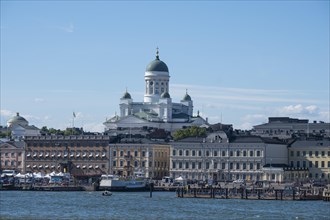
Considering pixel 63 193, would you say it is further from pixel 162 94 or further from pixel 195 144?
pixel 162 94

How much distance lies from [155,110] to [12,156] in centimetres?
2975

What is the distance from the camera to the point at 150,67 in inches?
7525

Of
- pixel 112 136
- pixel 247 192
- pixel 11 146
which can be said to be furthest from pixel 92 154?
pixel 247 192

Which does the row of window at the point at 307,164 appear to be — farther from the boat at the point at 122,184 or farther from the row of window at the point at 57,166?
the row of window at the point at 57,166

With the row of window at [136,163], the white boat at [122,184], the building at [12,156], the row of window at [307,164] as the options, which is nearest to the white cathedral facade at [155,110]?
the building at [12,156]

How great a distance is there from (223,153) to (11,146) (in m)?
34.1

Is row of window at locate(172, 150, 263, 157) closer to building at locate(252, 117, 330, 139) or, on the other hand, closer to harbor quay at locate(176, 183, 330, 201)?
building at locate(252, 117, 330, 139)

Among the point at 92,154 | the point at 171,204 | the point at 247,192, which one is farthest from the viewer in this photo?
the point at 92,154

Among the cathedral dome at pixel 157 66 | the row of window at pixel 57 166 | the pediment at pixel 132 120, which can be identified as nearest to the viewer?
the row of window at pixel 57 166

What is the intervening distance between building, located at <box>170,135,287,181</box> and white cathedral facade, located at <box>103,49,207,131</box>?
3193 cm

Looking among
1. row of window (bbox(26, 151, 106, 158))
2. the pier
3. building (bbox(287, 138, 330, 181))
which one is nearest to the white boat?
the pier

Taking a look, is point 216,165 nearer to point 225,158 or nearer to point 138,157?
point 225,158

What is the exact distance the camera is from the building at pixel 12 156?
166875 mm

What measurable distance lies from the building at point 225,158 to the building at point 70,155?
11.0 metres
